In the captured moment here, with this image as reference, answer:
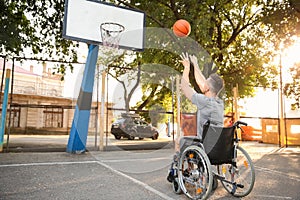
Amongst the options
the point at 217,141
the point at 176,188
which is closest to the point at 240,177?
the point at 217,141

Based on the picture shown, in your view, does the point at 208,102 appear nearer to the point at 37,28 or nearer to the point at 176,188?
the point at 176,188

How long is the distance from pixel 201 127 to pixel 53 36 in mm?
10253

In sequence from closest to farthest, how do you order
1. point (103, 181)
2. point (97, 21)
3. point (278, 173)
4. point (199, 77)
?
point (199, 77) → point (103, 181) → point (278, 173) → point (97, 21)

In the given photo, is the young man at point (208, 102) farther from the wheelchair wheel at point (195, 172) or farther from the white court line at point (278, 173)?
the white court line at point (278, 173)

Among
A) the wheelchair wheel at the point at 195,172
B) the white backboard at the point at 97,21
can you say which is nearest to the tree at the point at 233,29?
the white backboard at the point at 97,21

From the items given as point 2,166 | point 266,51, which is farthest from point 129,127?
point 2,166

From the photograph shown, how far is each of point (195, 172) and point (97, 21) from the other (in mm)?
6274

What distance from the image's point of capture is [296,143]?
1353cm

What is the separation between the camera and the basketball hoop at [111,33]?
26.6ft

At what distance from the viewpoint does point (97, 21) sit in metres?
8.06

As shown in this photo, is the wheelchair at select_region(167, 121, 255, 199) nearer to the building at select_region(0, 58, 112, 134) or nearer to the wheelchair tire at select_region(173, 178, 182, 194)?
the wheelchair tire at select_region(173, 178, 182, 194)

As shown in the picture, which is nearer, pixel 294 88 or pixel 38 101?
pixel 294 88

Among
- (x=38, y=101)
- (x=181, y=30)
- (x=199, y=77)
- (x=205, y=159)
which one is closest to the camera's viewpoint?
(x=205, y=159)

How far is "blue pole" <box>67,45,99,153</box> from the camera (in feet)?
25.7
